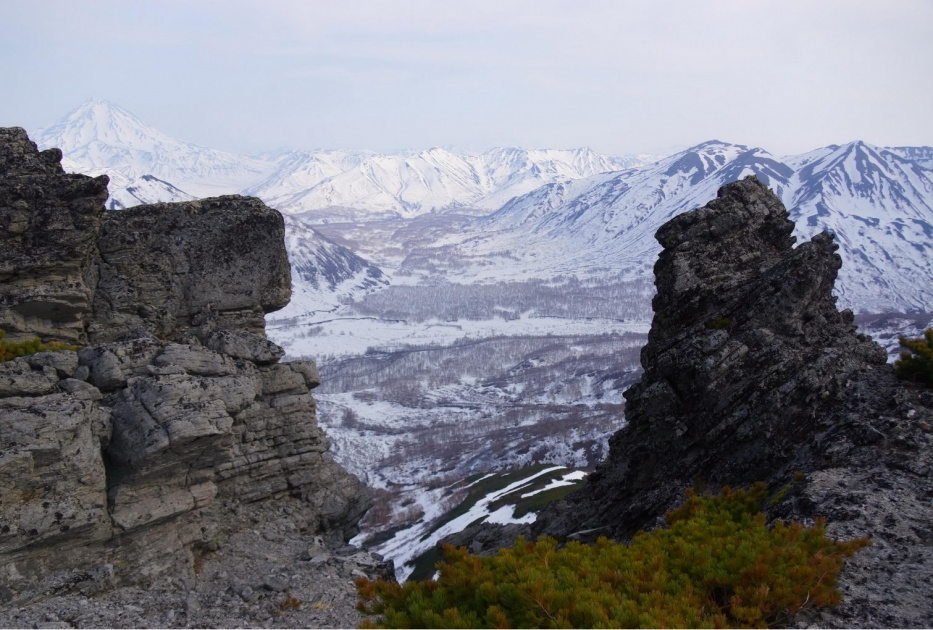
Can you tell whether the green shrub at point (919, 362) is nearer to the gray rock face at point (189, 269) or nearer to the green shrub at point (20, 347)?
the gray rock face at point (189, 269)

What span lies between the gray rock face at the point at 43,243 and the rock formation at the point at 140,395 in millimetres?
33

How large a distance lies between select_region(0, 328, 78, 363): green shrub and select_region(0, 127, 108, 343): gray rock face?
39.7 inches

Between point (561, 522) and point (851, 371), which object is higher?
point (851, 371)

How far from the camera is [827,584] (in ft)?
31.5

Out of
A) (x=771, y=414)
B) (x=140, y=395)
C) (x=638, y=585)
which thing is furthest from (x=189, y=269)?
(x=771, y=414)

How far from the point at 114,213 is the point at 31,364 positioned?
5.81 metres

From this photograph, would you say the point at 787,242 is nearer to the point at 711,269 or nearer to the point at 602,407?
the point at 711,269

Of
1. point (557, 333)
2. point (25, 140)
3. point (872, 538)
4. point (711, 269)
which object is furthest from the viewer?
point (557, 333)

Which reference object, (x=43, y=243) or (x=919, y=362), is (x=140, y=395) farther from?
(x=919, y=362)

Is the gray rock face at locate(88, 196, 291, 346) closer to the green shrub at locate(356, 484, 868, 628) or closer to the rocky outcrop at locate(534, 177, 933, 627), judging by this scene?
the rocky outcrop at locate(534, 177, 933, 627)

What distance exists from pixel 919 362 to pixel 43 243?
20.1m

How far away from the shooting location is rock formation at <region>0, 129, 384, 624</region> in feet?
43.4

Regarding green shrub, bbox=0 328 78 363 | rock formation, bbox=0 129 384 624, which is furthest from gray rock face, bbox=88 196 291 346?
green shrub, bbox=0 328 78 363

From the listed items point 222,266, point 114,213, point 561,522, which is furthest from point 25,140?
point 561,522
